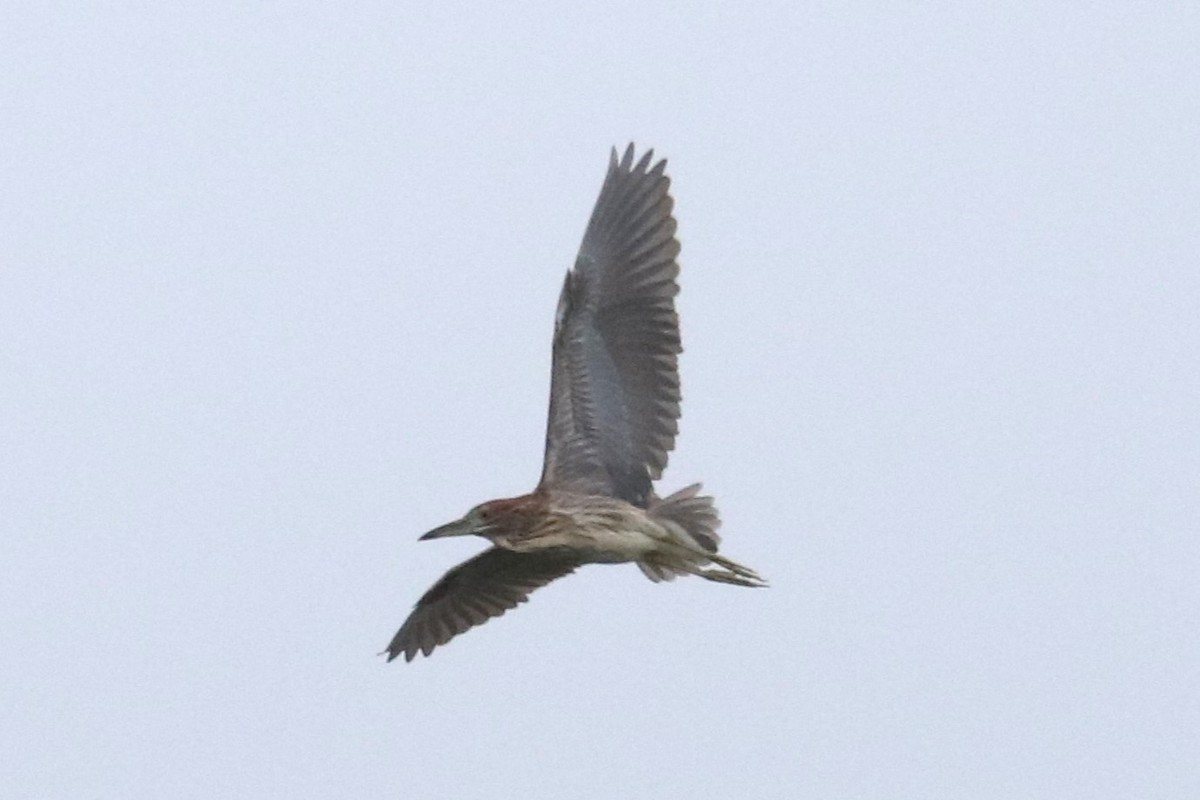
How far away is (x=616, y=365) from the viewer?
13.3 meters

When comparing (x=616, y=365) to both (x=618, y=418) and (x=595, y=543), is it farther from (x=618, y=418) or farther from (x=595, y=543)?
(x=595, y=543)

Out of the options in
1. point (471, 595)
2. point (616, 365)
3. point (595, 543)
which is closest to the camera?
point (595, 543)

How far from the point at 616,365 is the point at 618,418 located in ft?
0.86

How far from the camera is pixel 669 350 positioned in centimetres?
1340

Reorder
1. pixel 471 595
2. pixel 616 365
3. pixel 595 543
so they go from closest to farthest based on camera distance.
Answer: pixel 595 543 < pixel 616 365 < pixel 471 595

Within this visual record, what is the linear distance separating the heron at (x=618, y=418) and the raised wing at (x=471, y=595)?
2.12 feet

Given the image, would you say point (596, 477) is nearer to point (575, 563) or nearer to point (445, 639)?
point (575, 563)

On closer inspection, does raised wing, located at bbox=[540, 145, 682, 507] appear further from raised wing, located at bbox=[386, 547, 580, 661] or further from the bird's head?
raised wing, located at bbox=[386, 547, 580, 661]

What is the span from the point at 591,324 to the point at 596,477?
2.49 feet

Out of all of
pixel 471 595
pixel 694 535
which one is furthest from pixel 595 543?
pixel 471 595

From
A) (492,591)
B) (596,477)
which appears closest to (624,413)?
(596,477)

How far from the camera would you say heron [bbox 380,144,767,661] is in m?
13.2

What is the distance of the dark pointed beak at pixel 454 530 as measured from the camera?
13.3 meters

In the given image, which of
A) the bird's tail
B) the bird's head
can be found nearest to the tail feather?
the bird's tail
